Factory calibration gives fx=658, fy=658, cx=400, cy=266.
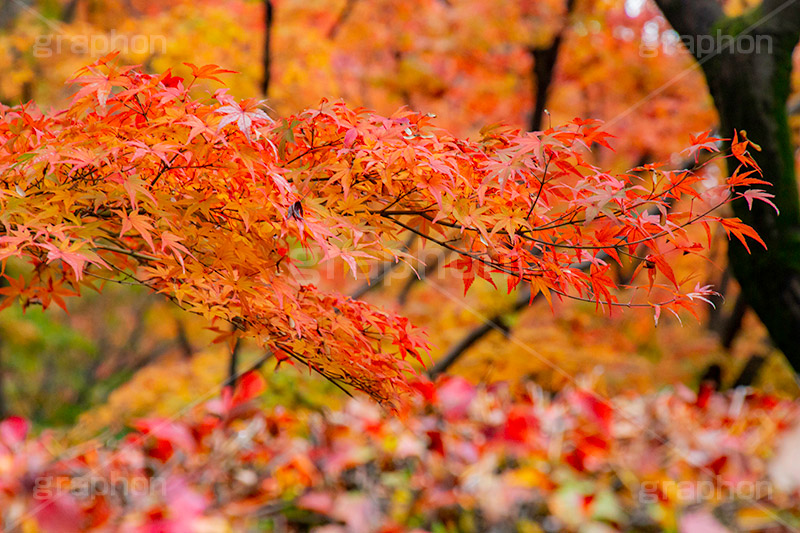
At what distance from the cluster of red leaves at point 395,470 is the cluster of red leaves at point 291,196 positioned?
56.3 inches

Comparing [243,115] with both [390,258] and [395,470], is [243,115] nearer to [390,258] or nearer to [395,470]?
[390,258]

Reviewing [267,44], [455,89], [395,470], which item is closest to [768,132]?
[395,470]

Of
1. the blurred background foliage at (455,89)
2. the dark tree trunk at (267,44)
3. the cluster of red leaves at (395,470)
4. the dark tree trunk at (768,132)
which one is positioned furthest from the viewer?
the blurred background foliage at (455,89)

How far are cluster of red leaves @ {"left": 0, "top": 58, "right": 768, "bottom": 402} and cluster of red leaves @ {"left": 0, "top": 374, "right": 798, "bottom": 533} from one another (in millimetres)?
1430

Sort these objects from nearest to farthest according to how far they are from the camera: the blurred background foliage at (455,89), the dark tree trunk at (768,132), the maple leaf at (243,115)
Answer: the maple leaf at (243,115) < the dark tree trunk at (768,132) < the blurred background foliage at (455,89)

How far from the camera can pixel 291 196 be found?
977 millimetres

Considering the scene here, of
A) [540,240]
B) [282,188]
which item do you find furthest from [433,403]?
[282,188]

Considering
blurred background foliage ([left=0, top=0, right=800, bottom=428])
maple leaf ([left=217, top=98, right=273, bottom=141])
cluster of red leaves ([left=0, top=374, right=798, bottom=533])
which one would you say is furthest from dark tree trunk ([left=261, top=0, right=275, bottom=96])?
maple leaf ([left=217, top=98, right=273, bottom=141])

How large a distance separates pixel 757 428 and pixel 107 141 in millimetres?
3417

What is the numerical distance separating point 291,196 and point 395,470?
84.2 inches

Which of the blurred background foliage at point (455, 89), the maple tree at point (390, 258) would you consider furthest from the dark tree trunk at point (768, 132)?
the blurred background foliage at point (455, 89)

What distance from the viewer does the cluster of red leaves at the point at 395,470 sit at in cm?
250

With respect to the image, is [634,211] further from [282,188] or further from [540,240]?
[282,188]

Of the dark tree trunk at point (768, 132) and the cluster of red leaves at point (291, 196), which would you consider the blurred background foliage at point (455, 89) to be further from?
the cluster of red leaves at point (291, 196)
